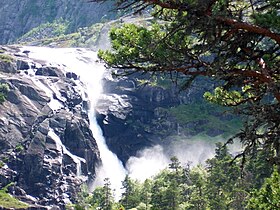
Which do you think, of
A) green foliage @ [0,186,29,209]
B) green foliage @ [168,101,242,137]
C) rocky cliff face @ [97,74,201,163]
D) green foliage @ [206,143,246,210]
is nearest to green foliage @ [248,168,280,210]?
green foliage @ [206,143,246,210]

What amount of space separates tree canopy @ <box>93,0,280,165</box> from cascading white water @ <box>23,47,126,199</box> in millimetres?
89802

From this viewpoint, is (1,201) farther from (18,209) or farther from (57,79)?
(57,79)

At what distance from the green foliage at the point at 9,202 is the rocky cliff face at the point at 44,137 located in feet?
8.77

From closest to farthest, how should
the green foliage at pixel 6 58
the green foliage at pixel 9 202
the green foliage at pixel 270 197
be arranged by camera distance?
the green foliage at pixel 270 197 < the green foliage at pixel 9 202 < the green foliage at pixel 6 58

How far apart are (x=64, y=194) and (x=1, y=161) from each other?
616 inches

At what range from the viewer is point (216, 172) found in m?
52.1

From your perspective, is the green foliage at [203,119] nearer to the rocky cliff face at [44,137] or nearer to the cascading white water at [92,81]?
the cascading white water at [92,81]

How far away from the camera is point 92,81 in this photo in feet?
459

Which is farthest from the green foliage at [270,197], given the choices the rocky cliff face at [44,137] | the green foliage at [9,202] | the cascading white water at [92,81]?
the cascading white water at [92,81]

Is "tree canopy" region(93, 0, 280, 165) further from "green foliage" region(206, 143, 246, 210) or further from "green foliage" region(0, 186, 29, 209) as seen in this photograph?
"green foliage" region(0, 186, 29, 209)

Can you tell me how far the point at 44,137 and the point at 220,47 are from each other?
97688 mm

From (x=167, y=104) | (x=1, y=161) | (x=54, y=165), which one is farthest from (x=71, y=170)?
(x=167, y=104)

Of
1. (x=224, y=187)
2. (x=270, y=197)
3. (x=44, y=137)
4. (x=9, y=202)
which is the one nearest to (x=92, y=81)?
(x=44, y=137)

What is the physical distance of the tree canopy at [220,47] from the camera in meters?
10.9
